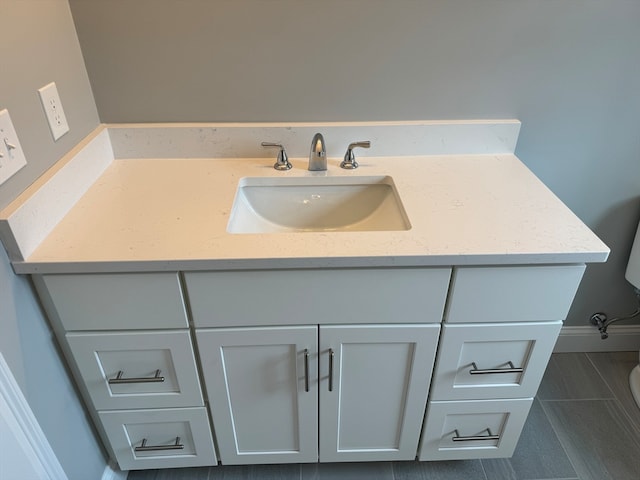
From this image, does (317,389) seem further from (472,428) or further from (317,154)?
(317,154)

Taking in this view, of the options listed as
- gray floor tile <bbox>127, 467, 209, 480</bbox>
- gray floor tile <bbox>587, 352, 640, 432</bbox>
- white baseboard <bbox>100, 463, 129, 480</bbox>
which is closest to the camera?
white baseboard <bbox>100, 463, 129, 480</bbox>

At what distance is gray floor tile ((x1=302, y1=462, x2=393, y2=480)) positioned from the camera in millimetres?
1381

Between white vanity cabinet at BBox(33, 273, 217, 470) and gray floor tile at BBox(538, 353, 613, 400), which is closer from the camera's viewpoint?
white vanity cabinet at BBox(33, 273, 217, 470)

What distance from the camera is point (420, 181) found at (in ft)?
4.03

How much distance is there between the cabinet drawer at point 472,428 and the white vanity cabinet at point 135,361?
Result: 0.63 meters

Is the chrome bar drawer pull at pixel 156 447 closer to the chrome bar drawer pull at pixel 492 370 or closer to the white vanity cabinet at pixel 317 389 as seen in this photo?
the white vanity cabinet at pixel 317 389

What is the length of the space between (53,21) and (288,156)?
681 mm

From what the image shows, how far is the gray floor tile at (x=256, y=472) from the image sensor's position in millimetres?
1386

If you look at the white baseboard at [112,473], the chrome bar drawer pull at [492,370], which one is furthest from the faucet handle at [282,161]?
the white baseboard at [112,473]

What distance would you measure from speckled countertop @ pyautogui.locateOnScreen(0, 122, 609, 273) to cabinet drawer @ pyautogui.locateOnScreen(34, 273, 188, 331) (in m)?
0.04

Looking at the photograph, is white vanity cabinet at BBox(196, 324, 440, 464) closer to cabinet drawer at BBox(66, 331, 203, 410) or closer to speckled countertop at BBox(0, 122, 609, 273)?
cabinet drawer at BBox(66, 331, 203, 410)

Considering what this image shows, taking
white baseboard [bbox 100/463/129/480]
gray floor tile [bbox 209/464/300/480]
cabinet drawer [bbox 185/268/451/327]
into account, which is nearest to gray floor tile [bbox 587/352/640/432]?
cabinet drawer [bbox 185/268/451/327]

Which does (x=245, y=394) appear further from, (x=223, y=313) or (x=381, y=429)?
(x=381, y=429)

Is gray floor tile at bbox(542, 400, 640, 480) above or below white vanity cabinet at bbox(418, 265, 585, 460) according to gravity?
below
